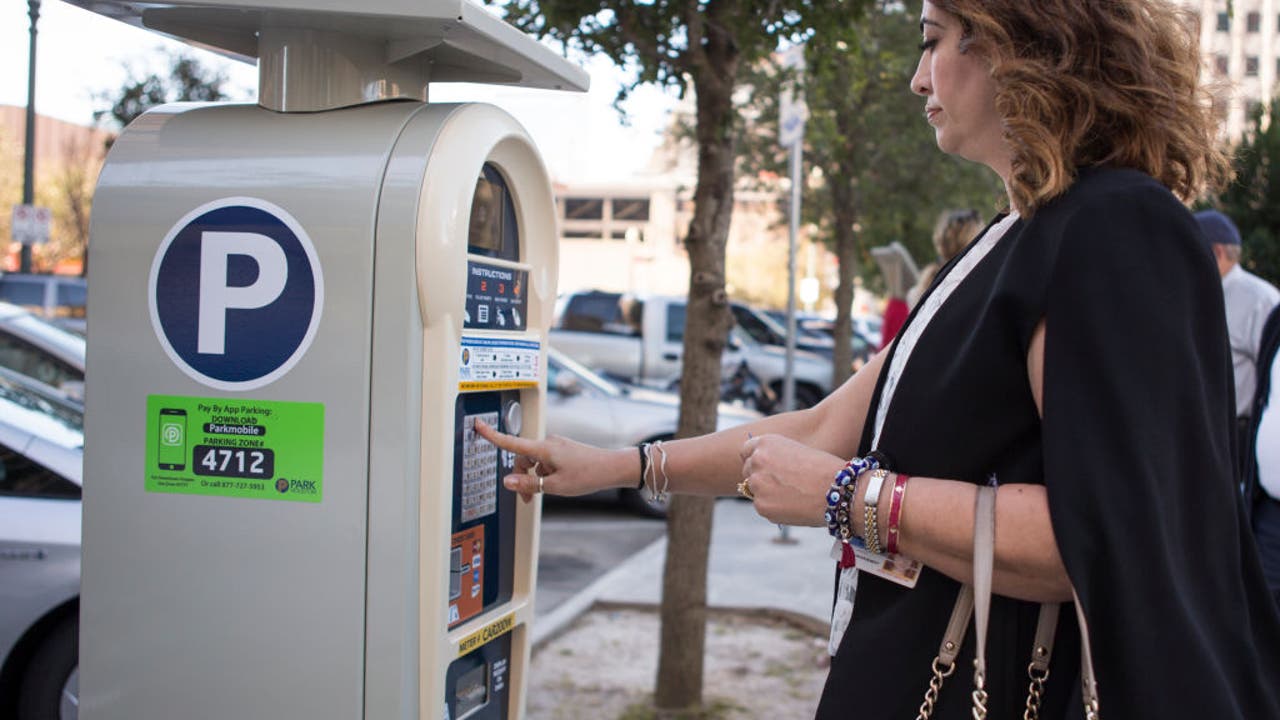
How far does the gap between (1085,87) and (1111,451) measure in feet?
1.55

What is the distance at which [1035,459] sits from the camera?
4.66ft

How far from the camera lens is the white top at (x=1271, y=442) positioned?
297cm

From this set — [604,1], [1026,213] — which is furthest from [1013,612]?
A: [604,1]

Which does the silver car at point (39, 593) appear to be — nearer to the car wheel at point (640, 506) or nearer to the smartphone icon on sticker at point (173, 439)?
the smartphone icon on sticker at point (173, 439)

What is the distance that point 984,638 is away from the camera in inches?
55.9

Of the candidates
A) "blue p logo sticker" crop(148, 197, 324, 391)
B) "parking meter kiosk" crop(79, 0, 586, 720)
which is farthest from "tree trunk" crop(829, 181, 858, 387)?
"blue p logo sticker" crop(148, 197, 324, 391)

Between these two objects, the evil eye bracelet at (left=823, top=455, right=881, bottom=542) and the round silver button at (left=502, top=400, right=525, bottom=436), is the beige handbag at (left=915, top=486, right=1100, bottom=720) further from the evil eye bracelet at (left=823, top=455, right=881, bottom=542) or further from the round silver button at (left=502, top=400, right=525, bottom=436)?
the round silver button at (left=502, top=400, right=525, bottom=436)

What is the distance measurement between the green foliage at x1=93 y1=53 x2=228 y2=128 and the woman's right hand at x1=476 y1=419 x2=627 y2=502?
1675 cm

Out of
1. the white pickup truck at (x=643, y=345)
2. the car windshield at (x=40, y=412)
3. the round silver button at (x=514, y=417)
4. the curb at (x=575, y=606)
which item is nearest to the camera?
the round silver button at (x=514, y=417)

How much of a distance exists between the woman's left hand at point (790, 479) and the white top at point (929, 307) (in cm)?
9

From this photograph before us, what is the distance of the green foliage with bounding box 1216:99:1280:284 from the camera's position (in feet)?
27.3

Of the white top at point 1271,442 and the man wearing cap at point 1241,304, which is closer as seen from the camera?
the white top at point 1271,442

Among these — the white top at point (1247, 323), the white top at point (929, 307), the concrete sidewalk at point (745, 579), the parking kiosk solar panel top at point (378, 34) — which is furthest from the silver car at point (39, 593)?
the white top at point (1247, 323)

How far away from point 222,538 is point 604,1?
8.72 ft
